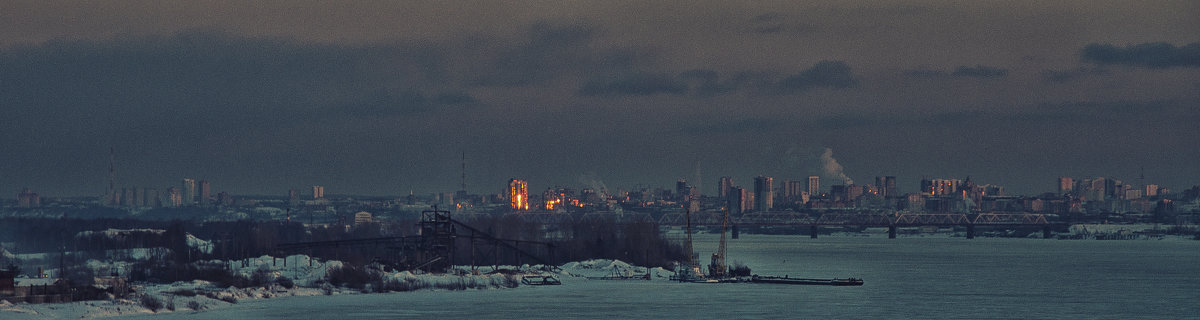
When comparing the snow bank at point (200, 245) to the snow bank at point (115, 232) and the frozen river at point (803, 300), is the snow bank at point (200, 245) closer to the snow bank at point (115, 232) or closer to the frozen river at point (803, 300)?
the snow bank at point (115, 232)

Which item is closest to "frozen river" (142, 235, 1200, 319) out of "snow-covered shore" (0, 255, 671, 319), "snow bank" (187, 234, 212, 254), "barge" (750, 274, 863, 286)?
"barge" (750, 274, 863, 286)

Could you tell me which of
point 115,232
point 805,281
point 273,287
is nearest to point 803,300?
point 805,281

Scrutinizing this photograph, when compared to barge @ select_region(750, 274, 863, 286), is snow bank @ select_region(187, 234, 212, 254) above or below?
above

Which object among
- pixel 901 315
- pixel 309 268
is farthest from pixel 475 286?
pixel 901 315

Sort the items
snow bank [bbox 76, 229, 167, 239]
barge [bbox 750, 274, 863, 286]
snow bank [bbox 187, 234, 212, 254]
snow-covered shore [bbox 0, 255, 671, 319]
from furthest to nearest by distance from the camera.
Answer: snow bank [bbox 76, 229, 167, 239] → snow bank [bbox 187, 234, 212, 254] → barge [bbox 750, 274, 863, 286] → snow-covered shore [bbox 0, 255, 671, 319]

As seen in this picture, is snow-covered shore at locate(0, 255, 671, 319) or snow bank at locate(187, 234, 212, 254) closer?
snow-covered shore at locate(0, 255, 671, 319)

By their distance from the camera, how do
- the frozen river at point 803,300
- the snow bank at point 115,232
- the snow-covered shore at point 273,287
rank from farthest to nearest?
the snow bank at point 115,232, the frozen river at point 803,300, the snow-covered shore at point 273,287

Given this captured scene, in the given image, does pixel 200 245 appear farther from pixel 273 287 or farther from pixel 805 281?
pixel 805 281

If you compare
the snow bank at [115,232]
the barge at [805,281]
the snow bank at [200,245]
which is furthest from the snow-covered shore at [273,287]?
the snow bank at [115,232]

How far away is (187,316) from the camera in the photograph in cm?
6888

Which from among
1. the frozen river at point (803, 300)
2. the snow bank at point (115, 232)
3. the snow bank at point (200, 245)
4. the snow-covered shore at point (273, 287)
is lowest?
the frozen river at point (803, 300)

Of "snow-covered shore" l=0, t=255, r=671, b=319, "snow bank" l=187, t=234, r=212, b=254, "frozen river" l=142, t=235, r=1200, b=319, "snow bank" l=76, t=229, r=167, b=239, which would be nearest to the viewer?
"snow-covered shore" l=0, t=255, r=671, b=319

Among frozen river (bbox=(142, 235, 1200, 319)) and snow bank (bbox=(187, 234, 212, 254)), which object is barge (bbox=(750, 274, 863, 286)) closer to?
frozen river (bbox=(142, 235, 1200, 319))

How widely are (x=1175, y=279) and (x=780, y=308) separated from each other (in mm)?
50807
